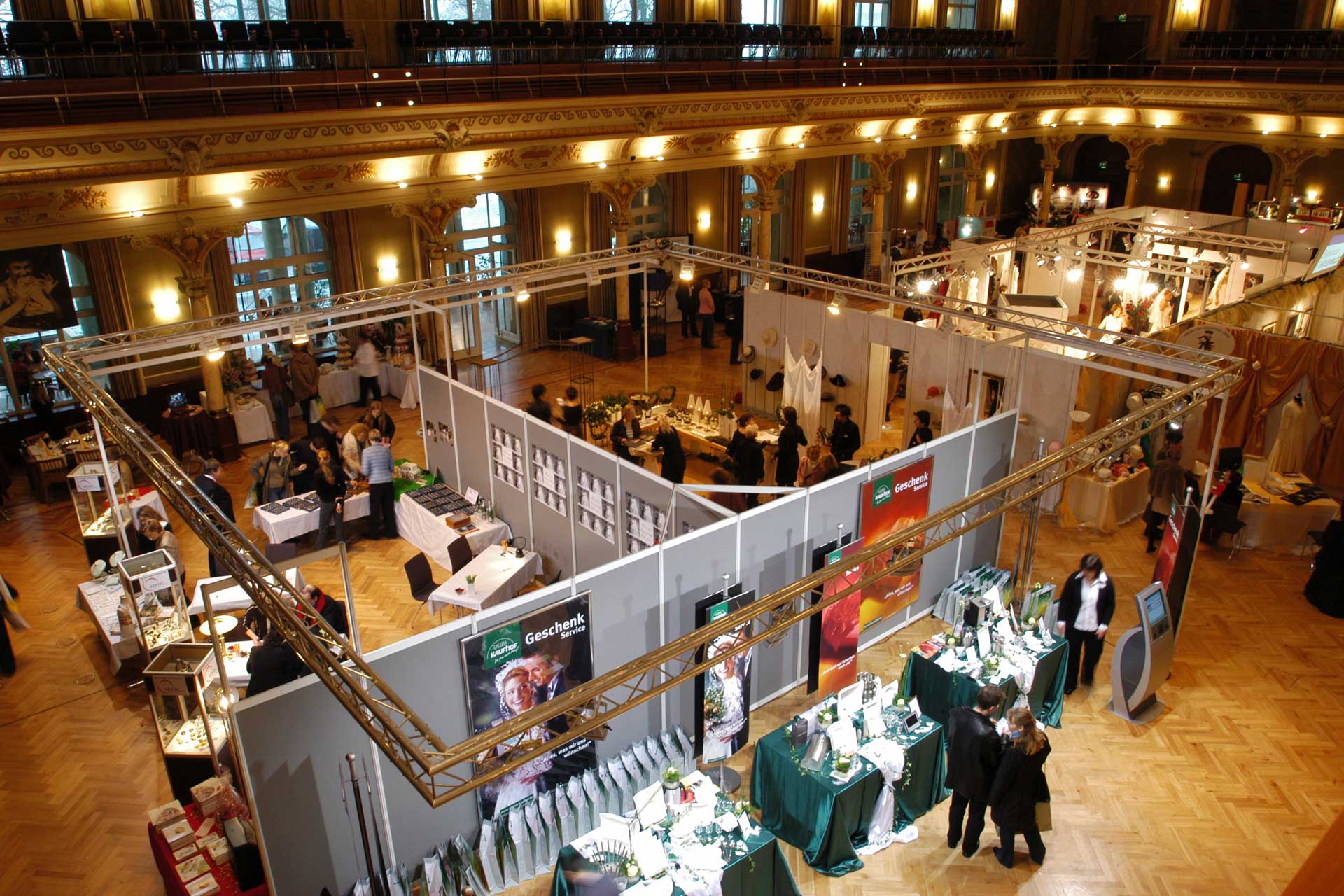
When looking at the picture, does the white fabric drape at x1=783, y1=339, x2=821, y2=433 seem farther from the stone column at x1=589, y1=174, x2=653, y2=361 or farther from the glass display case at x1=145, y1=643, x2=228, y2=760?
the glass display case at x1=145, y1=643, x2=228, y2=760

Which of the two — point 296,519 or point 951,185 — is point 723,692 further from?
point 951,185

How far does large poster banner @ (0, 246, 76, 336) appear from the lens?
482 inches

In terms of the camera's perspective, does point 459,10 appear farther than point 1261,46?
No


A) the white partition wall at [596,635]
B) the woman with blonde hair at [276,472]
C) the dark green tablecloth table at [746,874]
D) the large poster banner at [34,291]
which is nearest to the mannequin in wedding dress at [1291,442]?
the white partition wall at [596,635]

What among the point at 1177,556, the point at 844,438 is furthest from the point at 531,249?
the point at 1177,556

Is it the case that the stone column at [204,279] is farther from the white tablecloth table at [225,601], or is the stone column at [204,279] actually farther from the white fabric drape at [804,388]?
the white fabric drape at [804,388]

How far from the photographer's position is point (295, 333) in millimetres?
9672

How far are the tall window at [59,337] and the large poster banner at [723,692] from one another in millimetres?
9836

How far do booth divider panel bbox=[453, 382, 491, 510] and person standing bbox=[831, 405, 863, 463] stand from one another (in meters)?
3.90

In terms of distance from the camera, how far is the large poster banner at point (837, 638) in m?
7.41

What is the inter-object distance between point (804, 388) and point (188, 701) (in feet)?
27.6

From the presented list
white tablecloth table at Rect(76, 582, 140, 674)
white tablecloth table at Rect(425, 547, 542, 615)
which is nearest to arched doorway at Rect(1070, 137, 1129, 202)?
white tablecloth table at Rect(425, 547, 542, 615)

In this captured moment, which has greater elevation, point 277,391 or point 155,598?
point 277,391

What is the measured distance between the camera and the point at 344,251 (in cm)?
1526
